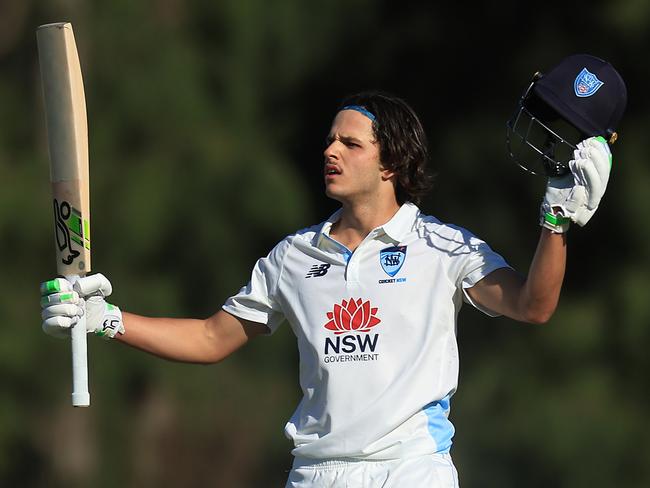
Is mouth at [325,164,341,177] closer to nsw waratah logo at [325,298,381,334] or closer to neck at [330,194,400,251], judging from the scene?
neck at [330,194,400,251]

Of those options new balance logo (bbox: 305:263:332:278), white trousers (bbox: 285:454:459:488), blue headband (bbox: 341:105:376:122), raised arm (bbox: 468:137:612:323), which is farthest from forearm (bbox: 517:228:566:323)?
blue headband (bbox: 341:105:376:122)

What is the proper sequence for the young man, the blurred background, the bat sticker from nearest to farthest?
the young man, the bat sticker, the blurred background

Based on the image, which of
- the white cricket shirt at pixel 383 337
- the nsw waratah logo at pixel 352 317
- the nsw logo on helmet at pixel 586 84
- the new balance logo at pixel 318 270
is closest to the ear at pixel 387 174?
the white cricket shirt at pixel 383 337

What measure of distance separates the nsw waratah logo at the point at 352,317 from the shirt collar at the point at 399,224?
225mm

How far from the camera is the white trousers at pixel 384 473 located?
434 centimetres

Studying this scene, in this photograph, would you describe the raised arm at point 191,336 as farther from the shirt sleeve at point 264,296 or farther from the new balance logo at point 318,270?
the new balance logo at point 318,270

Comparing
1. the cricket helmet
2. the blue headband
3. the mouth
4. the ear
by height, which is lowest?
the ear

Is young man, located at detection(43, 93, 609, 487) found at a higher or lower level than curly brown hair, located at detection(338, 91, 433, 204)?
lower

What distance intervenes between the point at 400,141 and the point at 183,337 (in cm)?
87

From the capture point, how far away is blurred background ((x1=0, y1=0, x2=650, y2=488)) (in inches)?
409

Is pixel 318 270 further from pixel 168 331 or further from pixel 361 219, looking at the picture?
pixel 168 331

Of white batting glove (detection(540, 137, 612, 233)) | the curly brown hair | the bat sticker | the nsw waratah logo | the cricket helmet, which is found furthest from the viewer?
the curly brown hair

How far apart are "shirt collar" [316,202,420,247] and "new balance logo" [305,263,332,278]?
9 cm

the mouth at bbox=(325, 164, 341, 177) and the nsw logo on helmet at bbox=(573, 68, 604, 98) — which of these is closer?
the nsw logo on helmet at bbox=(573, 68, 604, 98)
